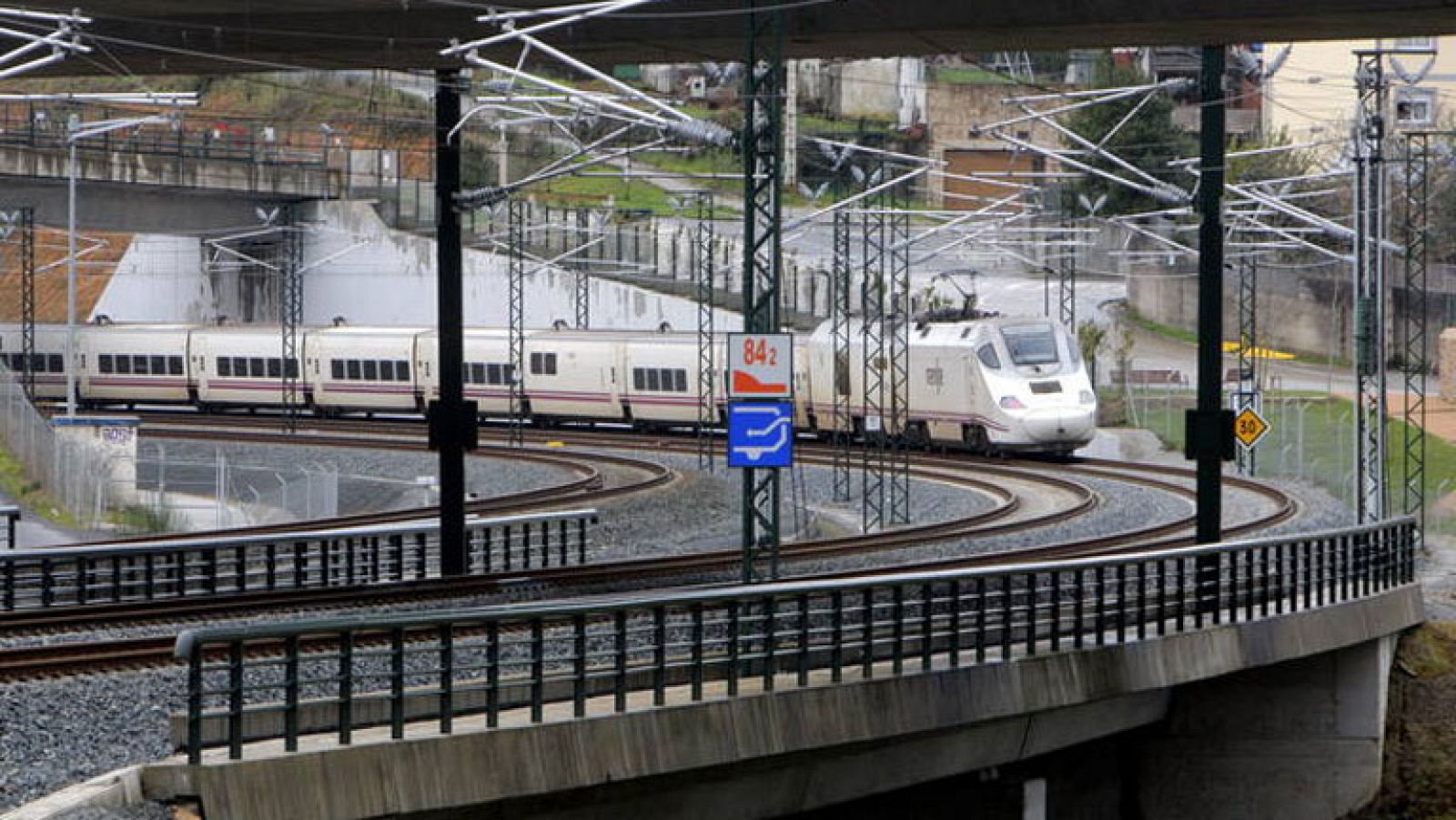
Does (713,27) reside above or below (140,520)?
above

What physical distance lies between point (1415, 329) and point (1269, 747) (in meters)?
59.6

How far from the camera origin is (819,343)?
61.9 meters

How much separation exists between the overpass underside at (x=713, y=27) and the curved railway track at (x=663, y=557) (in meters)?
5.98

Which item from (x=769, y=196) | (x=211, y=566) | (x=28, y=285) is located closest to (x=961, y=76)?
(x=28, y=285)

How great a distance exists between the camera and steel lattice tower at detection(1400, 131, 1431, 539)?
3756 cm

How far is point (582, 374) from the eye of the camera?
67062 mm

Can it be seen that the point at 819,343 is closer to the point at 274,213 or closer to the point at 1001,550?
the point at 274,213

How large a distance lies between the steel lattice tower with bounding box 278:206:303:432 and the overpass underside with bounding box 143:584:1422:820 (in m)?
41.1

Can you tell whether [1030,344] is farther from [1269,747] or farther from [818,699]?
[818,699]

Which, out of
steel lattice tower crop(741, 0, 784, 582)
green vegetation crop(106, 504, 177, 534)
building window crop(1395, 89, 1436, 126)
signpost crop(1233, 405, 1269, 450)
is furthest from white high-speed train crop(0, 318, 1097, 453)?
steel lattice tower crop(741, 0, 784, 582)

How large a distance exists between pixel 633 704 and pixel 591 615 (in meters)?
0.65

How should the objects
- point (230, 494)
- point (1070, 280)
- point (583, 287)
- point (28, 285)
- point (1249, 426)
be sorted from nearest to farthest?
point (1249, 426), point (230, 494), point (28, 285), point (1070, 280), point (583, 287)

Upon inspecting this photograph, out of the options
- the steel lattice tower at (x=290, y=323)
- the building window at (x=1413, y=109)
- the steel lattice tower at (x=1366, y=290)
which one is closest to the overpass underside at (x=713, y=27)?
the steel lattice tower at (x=1366, y=290)

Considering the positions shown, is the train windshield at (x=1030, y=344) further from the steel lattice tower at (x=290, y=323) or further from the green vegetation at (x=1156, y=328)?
the green vegetation at (x=1156, y=328)
